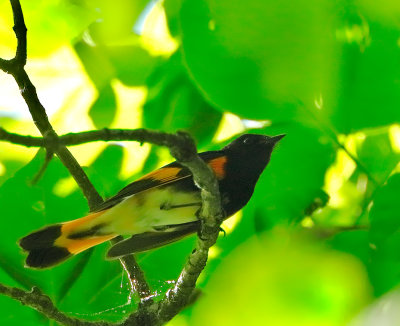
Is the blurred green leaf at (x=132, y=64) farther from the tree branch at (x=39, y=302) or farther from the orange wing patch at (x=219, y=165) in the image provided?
the tree branch at (x=39, y=302)

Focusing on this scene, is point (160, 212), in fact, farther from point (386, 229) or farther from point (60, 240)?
point (386, 229)

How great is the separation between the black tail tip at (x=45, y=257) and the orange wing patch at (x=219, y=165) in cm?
Result: 53

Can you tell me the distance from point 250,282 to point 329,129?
1.78 feet

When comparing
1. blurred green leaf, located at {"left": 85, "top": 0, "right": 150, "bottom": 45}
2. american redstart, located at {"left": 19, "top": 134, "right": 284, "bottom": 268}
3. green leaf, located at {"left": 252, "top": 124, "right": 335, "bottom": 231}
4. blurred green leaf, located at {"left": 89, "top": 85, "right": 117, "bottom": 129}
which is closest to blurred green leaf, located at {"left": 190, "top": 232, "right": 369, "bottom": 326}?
green leaf, located at {"left": 252, "top": 124, "right": 335, "bottom": 231}

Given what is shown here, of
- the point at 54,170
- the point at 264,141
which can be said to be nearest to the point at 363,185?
the point at 264,141

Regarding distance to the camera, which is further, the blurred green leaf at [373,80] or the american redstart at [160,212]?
the american redstart at [160,212]

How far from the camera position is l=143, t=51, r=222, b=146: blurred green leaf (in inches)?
81.5

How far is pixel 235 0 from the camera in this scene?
154 cm

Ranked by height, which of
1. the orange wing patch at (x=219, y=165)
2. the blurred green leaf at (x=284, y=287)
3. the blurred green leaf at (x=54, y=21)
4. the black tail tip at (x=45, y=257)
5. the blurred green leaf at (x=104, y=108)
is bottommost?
the black tail tip at (x=45, y=257)

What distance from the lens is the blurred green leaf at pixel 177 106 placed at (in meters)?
2.07

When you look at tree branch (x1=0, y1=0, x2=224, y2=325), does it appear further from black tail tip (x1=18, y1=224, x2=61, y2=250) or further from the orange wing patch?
the orange wing patch

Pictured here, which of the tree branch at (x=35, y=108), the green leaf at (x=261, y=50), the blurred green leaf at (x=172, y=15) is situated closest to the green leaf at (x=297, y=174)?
the green leaf at (x=261, y=50)

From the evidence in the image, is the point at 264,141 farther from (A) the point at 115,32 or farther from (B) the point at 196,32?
(A) the point at 115,32

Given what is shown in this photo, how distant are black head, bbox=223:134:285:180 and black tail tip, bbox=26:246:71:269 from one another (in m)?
0.62
